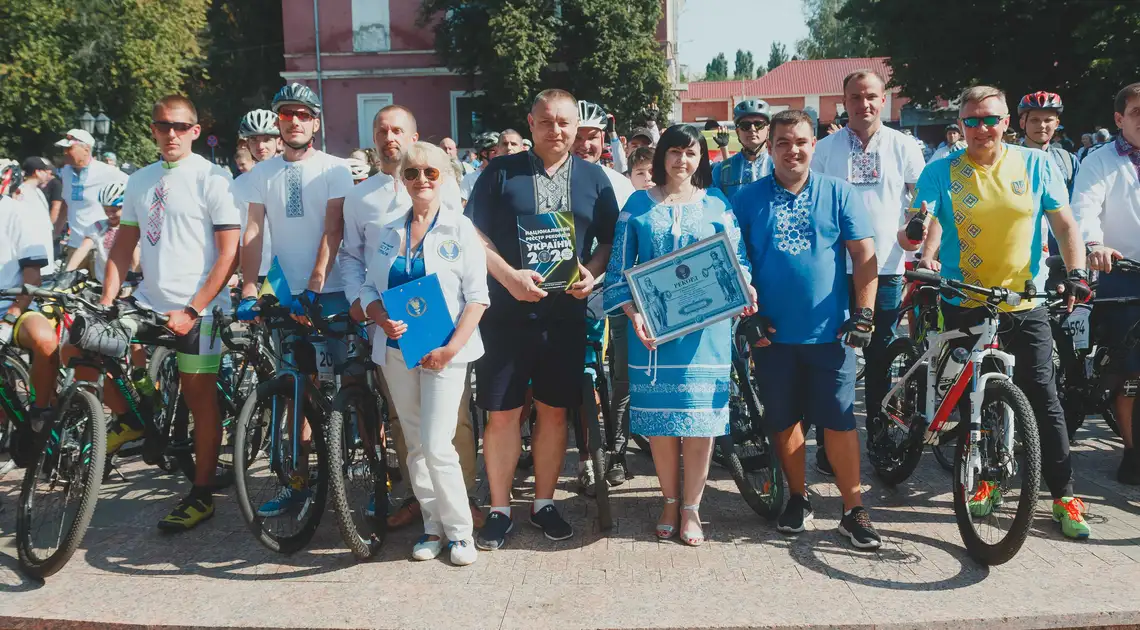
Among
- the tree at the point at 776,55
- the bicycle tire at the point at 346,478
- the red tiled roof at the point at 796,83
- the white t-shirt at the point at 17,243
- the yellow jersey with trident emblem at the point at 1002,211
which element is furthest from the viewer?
the tree at the point at 776,55

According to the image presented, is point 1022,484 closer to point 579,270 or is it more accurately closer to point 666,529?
point 666,529

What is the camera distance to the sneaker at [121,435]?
515cm

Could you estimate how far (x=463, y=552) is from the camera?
4.41 m

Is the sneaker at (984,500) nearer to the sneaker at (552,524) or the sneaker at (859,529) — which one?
the sneaker at (859,529)

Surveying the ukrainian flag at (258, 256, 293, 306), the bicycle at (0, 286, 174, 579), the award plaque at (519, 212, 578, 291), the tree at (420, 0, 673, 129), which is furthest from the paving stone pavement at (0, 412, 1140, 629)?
the tree at (420, 0, 673, 129)

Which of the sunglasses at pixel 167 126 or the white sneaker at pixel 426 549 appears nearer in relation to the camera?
the white sneaker at pixel 426 549

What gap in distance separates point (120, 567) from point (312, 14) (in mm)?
34959

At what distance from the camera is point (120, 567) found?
14.6ft

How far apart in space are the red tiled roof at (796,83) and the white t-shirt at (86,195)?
65255 mm

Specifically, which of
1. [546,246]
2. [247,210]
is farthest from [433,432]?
[247,210]

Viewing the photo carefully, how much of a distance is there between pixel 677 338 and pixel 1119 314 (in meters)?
2.58

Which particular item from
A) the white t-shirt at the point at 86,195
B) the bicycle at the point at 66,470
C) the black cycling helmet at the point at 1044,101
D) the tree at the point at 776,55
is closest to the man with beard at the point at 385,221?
the bicycle at the point at 66,470

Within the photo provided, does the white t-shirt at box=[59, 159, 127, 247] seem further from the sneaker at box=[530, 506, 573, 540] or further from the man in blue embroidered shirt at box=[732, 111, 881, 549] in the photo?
the man in blue embroidered shirt at box=[732, 111, 881, 549]

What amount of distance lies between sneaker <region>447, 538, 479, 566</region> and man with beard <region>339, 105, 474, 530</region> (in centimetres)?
47
